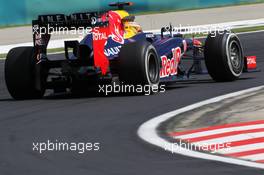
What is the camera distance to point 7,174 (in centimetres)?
752

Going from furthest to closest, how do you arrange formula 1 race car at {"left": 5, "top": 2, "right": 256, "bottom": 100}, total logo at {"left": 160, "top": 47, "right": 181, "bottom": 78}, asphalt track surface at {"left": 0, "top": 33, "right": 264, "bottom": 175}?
total logo at {"left": 160, "top": 47, "right": 181, "bottom": 78}
formula 1 race car at {"left": 5, "top": 2, "right": 256, "bottom": 100}
asphalt track surface at {"left": 0, "top": 33, "right": 264, "bottom": 175}

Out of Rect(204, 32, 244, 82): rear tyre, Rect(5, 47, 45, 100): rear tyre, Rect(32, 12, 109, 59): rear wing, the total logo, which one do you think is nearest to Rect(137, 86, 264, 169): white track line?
the total logo

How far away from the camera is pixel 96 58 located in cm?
1365

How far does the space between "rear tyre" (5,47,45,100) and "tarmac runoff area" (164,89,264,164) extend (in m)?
3.47

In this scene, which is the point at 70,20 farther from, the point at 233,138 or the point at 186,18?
the point at 186,18

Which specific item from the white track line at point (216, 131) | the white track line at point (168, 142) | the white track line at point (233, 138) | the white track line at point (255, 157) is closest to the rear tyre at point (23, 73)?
the white track line at point (168, 142)

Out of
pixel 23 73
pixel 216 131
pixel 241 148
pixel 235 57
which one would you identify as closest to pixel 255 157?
pixel 241 148

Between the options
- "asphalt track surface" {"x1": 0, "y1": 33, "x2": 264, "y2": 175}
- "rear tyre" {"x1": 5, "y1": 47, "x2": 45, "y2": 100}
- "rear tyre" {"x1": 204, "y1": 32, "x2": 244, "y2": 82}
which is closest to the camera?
"asphalt track surface" {"x1": 0, "y1": 33, "x2": 264, "y2": 175}

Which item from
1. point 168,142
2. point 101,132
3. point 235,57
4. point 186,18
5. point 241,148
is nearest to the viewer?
point 241,148

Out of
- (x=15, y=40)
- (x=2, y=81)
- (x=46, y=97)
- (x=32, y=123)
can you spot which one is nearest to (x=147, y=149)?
(x=32, y=123)

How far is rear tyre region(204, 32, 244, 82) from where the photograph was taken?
14.8m

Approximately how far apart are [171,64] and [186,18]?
19395mm

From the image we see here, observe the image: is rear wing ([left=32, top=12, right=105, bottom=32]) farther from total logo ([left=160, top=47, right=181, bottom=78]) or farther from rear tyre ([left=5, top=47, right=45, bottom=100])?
total logo ([left=160, top=47, right=181, bottom=78])

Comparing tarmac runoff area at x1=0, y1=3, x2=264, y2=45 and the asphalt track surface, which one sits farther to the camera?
tarmac runoff area at x1=0, y1=3, x2=264, y2=45
